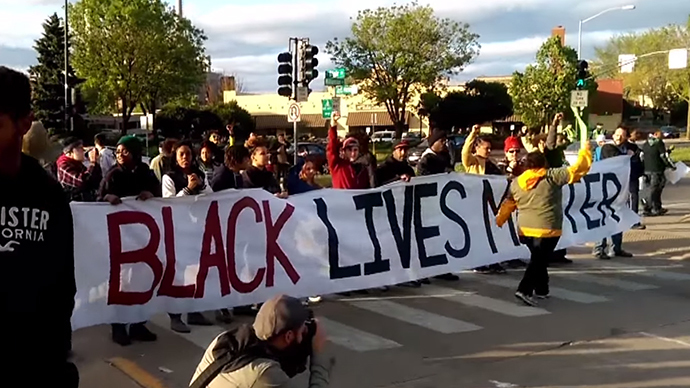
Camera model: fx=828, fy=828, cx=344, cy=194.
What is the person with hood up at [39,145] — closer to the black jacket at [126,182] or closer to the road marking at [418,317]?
the black jacket at [126,182]

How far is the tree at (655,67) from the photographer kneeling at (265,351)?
6275 cm

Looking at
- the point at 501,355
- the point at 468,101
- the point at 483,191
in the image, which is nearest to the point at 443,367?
the point at 501,355

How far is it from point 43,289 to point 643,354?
19.7ft

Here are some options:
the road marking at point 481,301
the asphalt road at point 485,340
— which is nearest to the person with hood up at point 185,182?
the asphalt road at point 485,340

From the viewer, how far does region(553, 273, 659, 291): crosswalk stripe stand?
10.0m

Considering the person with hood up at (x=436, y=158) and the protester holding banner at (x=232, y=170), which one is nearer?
the protester holding banner at (x=232, y=170)

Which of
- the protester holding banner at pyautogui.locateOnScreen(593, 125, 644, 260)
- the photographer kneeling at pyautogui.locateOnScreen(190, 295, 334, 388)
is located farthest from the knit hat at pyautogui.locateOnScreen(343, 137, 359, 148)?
the photographer kneeling at pyautogui.locateOnScreen(190, 295, 334, 388)

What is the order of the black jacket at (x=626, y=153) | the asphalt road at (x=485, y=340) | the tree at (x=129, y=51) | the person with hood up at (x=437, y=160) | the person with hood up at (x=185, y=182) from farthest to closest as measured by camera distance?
the tree at (x=129, y=51), the black jacket at (x=626, y=153), the person with hood up at (x=437, y=160), the person with hood up at (x=185, y=182), the asphalt road at (x=485, y=340)

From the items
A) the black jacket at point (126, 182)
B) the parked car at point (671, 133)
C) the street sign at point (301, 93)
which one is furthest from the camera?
the parked car at point (671, 133)

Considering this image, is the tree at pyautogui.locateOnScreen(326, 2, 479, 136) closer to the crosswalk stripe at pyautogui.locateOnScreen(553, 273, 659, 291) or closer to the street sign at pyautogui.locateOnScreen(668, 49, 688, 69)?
the street sign at pyautogui.locateOnScreen(668, 49, 688, 69)

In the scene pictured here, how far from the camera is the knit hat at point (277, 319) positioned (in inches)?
127

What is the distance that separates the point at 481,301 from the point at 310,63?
13754mm

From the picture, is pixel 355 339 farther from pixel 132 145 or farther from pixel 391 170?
pixel 391 170

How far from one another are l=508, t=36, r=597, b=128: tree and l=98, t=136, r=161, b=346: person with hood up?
161 ft
